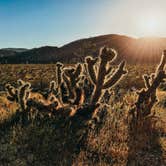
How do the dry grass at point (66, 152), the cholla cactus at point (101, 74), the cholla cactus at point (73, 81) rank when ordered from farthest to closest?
the cholla cactus at point (73, 81)
the cholla cactus at point (101, 74)
the dry grass at point (66, 152)

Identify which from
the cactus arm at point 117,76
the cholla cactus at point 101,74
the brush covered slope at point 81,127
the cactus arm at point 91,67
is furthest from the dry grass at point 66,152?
the cactus arm at point 91,67

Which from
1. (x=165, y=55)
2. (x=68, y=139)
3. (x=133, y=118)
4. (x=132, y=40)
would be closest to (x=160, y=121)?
(x=133, y=118)

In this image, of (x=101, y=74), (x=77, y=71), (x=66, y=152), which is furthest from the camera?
(x=77, y=71)

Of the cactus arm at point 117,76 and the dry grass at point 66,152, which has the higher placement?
the cactus arm at point 117,76

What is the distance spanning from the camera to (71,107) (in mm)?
7449

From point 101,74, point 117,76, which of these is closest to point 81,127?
point 101,74

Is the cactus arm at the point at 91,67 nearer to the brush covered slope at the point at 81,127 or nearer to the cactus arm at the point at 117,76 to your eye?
the brush covered slope at the point at 81,127

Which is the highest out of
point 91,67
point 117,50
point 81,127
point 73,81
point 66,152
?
point 91,67

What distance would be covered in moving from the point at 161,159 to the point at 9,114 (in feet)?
9.63

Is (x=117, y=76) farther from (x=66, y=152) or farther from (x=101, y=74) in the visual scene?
(x=66, y=152)

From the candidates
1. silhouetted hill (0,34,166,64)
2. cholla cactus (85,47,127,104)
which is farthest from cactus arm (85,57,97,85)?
silhouetted hill (0,34,166,64)

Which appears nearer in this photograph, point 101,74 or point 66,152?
point 66,152

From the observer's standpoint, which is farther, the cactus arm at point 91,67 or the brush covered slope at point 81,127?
the cactus arm at point 91,67

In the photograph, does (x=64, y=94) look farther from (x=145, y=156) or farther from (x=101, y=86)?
(x=145, y=156)
